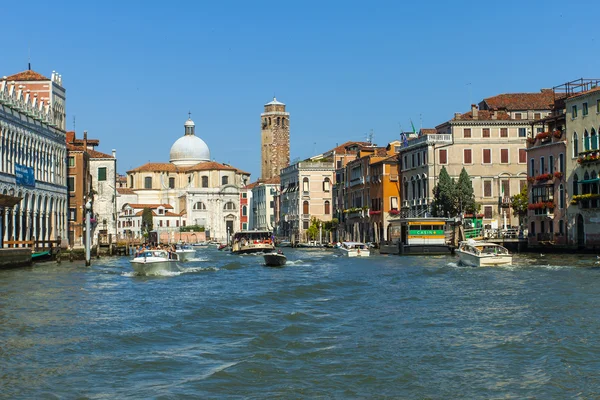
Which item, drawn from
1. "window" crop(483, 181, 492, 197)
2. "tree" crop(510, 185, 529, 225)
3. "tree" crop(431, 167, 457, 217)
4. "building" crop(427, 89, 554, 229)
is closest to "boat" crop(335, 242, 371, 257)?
"tree" crop(431, 167, 457, 217)

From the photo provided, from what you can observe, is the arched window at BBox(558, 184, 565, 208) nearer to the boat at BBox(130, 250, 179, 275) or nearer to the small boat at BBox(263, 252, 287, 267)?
the small boat at BBox(263, 252, 287, 267)

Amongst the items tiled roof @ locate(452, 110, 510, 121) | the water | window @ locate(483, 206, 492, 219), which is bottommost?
the water

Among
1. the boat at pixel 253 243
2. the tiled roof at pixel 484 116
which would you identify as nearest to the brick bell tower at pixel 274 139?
the boat at pixel 253 243

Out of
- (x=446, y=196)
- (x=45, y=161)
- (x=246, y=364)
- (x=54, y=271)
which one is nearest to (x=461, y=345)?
(x=246, y=364)

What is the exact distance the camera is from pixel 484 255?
119 ft

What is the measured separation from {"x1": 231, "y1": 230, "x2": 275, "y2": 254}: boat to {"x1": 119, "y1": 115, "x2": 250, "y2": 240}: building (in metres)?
57.4

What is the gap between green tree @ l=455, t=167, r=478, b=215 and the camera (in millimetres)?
58203

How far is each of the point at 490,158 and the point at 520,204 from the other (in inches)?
169

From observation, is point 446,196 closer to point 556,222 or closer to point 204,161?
point 556,222

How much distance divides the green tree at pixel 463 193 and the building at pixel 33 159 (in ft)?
79.4

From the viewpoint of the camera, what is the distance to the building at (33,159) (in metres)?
49.2

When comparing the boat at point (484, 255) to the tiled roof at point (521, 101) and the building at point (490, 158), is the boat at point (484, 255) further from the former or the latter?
the tiled roof at point (521, 101)

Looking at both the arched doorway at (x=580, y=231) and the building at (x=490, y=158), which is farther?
the building at (x=490, y=158)

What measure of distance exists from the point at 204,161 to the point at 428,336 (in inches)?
4643
